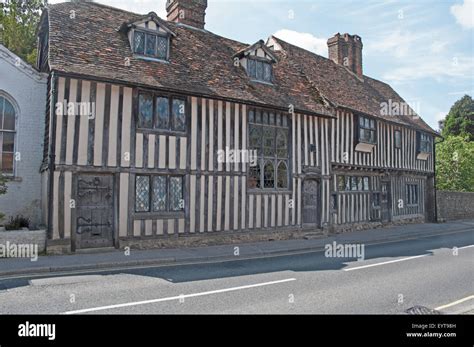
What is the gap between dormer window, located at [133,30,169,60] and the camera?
492 inches

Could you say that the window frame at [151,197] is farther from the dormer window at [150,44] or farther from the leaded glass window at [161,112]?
the dormer window at [150,44]

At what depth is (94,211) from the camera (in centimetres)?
1059

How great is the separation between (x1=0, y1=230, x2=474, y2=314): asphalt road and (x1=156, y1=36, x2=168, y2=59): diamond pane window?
301 inches

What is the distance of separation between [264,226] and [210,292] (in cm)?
752

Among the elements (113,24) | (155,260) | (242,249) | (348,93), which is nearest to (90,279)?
(155,260)

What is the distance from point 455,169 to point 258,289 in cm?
2886

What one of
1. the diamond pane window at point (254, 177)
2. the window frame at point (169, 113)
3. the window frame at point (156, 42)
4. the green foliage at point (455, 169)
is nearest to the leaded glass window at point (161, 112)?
the window frame at point (169, 113)

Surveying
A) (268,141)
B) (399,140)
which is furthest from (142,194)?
(399,140)

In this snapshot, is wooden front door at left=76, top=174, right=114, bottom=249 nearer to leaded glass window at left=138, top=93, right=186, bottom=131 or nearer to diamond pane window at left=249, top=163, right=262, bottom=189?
leaded glass window at left=138, top=93, right=186, bottom=131

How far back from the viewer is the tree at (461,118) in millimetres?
49750

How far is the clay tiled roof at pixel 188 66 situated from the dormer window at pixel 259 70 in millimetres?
376

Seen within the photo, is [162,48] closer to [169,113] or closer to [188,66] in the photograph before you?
[188,66]

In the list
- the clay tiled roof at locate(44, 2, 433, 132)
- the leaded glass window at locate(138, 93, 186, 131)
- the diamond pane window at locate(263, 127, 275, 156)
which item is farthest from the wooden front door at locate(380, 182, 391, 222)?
the leaded glass window at locate(138, 93, 186, 131)

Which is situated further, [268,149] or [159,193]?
[268,149]
